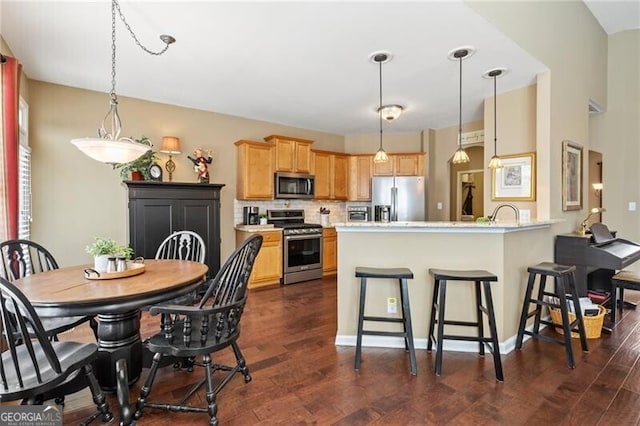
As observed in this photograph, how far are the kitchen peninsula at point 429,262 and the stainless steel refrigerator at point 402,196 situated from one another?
2809 millimetres

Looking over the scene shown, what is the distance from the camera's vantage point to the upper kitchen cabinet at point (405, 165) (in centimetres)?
583

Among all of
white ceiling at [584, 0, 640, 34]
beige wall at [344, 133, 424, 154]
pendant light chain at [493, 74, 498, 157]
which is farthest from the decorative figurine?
white ceiling at [584, 0, 640, 34]

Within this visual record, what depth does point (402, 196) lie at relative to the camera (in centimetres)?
570

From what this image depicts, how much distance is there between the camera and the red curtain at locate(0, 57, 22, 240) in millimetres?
2428

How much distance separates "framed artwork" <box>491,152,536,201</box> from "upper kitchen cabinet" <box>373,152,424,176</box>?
6.49 ft

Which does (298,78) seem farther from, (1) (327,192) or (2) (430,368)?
(2) (430,368)

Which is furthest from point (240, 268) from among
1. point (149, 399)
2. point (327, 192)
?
point (327, 192)

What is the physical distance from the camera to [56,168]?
3.72 metres

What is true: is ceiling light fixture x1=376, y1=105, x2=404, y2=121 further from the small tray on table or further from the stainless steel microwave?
the small tray on table

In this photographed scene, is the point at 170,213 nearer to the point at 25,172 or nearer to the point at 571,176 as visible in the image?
the point at 25,172

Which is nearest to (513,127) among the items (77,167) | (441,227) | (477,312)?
(441,227)

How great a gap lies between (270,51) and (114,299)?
8.05ft

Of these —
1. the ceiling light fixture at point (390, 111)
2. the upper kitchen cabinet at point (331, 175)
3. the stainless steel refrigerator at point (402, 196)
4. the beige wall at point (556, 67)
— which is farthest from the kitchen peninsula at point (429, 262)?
the upper kitchen cabinet at point (331, 175)

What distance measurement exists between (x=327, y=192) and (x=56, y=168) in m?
3.86
